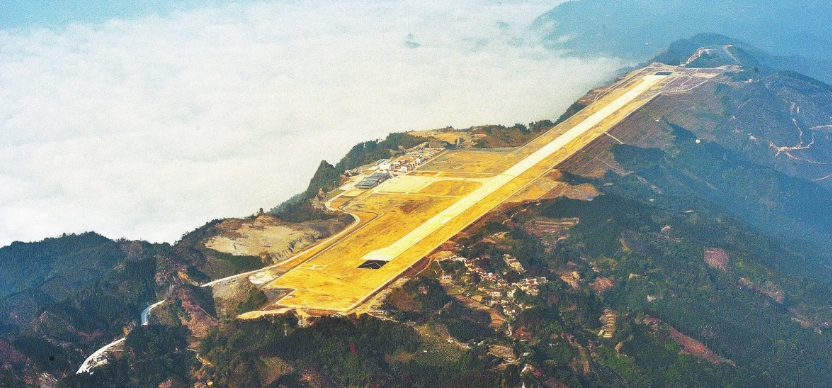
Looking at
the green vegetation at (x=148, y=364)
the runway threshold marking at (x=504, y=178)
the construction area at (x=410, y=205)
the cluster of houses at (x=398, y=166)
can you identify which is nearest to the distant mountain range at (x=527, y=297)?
the green vegetation at (x=148, y=364)

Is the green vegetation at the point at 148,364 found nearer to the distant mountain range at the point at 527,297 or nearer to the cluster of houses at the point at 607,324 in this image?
the distant mountain range at the point at 527,297

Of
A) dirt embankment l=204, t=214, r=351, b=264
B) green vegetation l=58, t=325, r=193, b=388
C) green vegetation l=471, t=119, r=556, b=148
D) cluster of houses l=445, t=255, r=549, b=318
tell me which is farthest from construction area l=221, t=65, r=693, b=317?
green vegetation l=58, t=325, r=193, b=388

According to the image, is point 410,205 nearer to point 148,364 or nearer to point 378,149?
point 378,149

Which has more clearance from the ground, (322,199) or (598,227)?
(322,199)

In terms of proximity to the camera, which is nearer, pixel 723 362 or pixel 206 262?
pixel 723 362

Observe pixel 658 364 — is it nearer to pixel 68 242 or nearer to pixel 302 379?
pixel 302 379

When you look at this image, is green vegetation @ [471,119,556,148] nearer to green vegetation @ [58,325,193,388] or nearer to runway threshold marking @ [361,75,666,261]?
runway threshold marking @ [361,75,666,261]

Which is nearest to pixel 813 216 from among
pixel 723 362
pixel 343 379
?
pixel 723 362

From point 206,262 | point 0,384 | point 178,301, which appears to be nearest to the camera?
point 0,384
